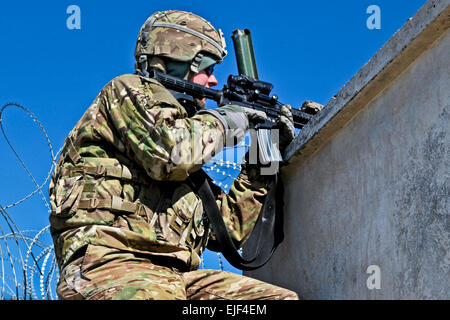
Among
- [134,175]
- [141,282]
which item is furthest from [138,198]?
[141,282]

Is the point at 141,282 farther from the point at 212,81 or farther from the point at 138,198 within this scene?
the point at 212,81

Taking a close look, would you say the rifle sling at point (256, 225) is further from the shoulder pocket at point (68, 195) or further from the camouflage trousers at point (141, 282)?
the shoulder pocket at point (68, 195)

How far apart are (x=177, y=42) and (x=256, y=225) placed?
1.49m

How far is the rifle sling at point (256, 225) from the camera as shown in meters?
5.00

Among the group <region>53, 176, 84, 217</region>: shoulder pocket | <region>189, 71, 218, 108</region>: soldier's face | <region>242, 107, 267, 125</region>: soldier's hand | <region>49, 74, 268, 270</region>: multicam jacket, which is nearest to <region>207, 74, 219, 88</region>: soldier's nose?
<region>189, 71, 218, 108</region>: soldier's face

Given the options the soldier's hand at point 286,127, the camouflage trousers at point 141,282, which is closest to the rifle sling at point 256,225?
the soldier's hand at point 286,127

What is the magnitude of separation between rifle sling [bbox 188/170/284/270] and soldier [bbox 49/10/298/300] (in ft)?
0.28

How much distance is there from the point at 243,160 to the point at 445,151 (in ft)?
7.46

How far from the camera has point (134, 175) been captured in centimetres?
475

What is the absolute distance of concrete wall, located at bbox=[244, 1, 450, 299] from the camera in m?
3.60

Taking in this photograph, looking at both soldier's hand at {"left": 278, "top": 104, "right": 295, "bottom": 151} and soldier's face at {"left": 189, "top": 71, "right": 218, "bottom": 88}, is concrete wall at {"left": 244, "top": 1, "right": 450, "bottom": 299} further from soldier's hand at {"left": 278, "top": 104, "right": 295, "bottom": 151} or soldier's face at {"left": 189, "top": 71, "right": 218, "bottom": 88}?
soldier's face at {"left": 189, "top": 71, "right": 218, "bottom": 88}

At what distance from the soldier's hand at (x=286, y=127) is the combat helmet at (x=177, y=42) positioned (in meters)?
0.71

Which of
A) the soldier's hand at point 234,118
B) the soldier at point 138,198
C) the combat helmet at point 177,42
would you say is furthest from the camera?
the combat helmet at point 177,42
